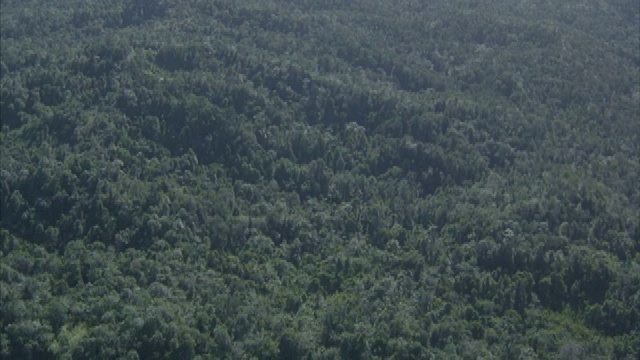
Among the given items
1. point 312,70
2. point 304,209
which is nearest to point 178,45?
point 312,70

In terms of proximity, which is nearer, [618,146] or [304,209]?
[304,209]

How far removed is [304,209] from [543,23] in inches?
3164

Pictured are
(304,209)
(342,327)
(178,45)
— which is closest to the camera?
(342,327)

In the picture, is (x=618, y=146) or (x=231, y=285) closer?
(x=231, y=285)

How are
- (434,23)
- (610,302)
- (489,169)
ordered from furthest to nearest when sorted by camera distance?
(434,23)
(489,169)
(610,302)

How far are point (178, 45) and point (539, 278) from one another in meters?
69.3

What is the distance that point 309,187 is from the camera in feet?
433

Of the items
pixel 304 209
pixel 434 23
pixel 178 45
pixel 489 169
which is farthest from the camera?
pixel 434 23

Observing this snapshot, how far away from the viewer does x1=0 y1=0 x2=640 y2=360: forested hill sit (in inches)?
4026

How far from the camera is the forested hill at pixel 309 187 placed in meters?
102

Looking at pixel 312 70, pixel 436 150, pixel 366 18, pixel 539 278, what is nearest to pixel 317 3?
pixel 366 18

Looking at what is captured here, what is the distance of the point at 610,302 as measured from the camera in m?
110

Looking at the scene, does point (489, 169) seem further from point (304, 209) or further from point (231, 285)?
point (231, 285)

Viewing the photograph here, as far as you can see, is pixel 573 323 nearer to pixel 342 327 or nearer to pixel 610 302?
pixel 610 302
